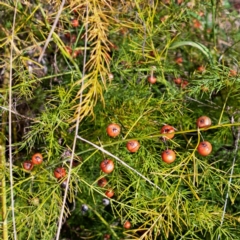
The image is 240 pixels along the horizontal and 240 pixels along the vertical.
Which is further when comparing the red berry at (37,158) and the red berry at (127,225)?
the red berry at (127,225)

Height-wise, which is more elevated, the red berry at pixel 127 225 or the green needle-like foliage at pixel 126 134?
the green needle-like foliage at pixel 126 134

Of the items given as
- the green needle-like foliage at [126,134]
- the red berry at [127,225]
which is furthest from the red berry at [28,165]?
the red berry at [127,225]

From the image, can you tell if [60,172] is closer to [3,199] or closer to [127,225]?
[3,199]

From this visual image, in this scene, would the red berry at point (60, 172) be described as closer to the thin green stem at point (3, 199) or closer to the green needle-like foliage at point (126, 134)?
the green needle-like foliage at point (126, 134)

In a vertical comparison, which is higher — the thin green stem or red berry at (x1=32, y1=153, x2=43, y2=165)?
red berry at (x1=32, y1=153, x2=43, y2=165)

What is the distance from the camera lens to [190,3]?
1660 mm

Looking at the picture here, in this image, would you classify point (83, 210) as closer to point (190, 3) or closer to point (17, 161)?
point (17, 161)

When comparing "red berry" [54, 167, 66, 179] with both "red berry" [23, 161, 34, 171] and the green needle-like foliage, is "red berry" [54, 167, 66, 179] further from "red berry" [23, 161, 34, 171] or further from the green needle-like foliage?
"red berry" [23, 161, 34, 171]

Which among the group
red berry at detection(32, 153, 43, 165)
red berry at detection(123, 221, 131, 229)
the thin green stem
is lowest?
red berry at detection(123, 221, 131, 229)

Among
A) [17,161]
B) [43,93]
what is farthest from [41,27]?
[17,161]

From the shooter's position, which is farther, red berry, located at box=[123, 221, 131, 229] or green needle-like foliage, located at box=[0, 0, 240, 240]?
red berry, located at box=[123, 221, 131, 229]

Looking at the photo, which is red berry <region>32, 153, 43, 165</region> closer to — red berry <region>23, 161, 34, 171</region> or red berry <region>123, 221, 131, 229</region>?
red berry <region>23, 161, 34, 171</region>

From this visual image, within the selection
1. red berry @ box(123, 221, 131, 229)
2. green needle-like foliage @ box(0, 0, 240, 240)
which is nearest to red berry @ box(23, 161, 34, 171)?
green needle-like foliage @ box(0, 0, 240, 240)

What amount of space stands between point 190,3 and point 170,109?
431mm
